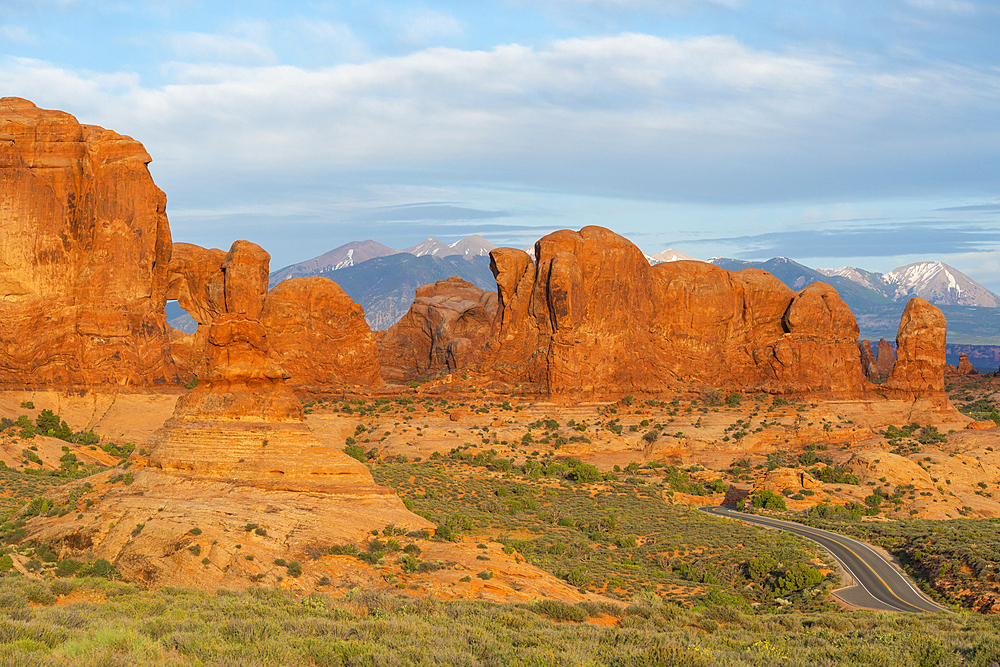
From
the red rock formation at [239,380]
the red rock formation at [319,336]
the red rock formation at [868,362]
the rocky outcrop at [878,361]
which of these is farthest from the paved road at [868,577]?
the rocky outcrop at [878,361]

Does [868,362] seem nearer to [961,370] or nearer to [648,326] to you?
[961,370]

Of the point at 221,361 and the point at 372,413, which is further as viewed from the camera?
the point at 372,413

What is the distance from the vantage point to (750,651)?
17766 millimetres

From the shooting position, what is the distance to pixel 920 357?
84500 mm

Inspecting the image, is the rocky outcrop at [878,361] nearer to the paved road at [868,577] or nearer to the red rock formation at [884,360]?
the red rock formation at [884,360]

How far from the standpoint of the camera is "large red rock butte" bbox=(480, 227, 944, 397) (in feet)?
260

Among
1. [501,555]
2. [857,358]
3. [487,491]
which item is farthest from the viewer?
[857,358]

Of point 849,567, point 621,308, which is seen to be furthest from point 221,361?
point 621,308

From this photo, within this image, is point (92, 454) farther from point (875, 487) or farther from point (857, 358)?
point (857, 358)

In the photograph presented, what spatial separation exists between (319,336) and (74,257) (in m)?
24.3

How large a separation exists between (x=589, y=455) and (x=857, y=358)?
3764 centimetres

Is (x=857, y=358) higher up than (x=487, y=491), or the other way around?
(x=857, y=358)

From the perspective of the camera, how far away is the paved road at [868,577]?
32.9 metres

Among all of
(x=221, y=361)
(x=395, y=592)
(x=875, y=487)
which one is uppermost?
(x=221, y=361)
